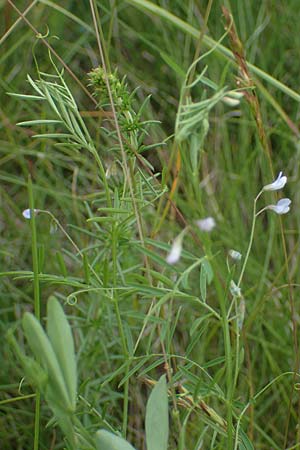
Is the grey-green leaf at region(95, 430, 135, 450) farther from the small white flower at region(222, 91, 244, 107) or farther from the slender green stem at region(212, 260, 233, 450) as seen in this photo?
the small white flower at region(222, 91, 244, 107)

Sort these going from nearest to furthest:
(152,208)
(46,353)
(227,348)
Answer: (46,353) → (227,348) → (152,208)

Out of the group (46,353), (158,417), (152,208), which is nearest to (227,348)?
(158,417)

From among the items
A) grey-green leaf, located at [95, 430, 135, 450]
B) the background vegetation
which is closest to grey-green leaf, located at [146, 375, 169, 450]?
grey-green leaf, located at [95, 430, 135, 450]

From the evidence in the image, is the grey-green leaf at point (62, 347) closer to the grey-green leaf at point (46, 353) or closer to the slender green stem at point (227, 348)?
the grey-green leaf at point (46, 353)

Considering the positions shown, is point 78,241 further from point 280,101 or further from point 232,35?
point 232,35

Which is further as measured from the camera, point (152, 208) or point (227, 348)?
point (152, 208)

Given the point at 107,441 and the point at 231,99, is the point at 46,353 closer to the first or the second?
the point at 107,441

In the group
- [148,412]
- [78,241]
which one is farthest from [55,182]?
[148,412]
